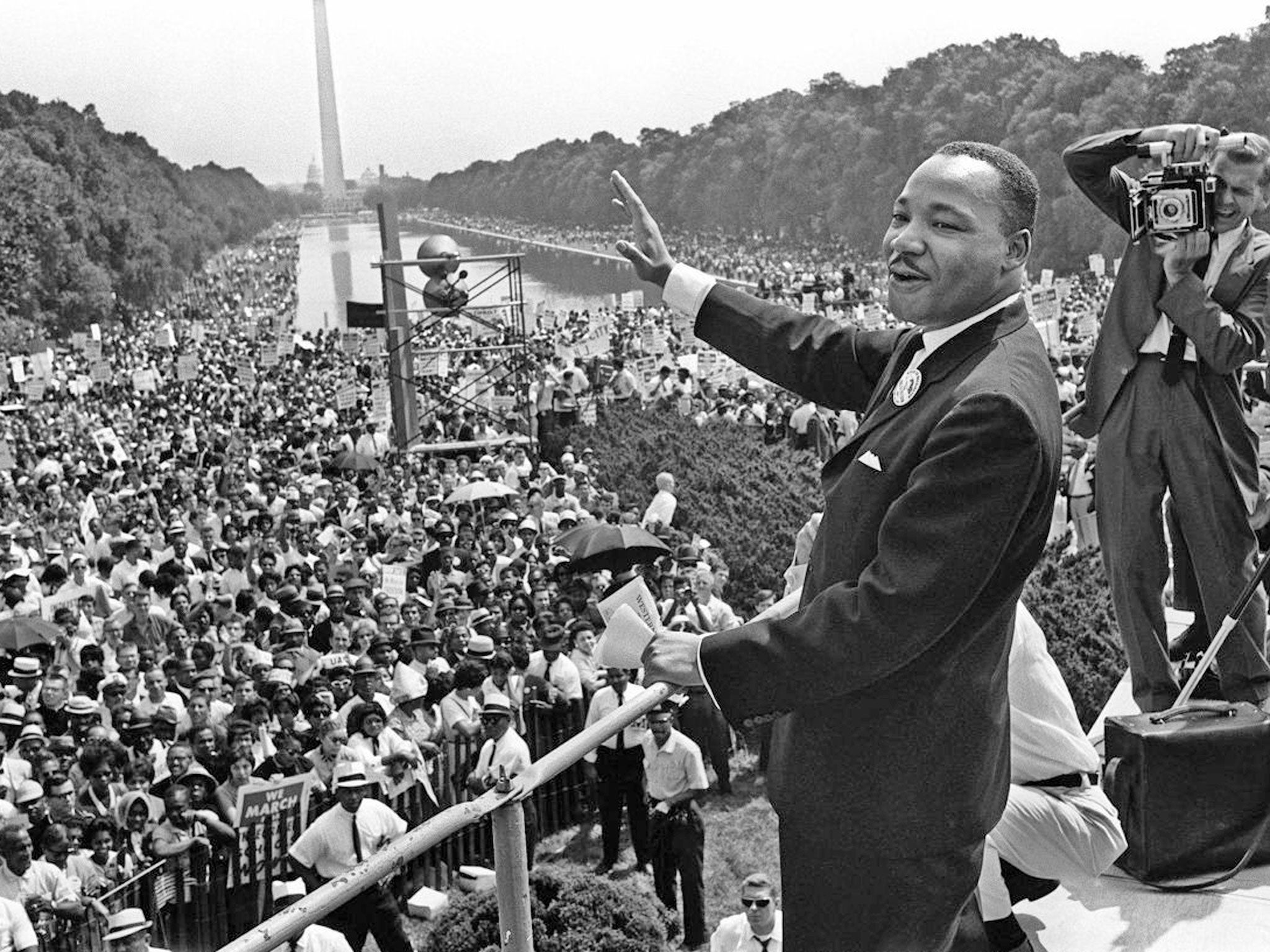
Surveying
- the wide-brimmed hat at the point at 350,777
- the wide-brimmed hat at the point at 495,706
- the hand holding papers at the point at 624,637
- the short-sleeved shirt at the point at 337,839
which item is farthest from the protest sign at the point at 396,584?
the hand holding papers at the point at 624,637

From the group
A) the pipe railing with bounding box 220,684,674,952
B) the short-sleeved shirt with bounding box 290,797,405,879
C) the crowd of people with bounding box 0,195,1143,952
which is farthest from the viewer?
the crowd of people with bounding box 0,195,1143,952

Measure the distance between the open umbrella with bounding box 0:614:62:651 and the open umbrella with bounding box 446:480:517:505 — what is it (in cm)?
609

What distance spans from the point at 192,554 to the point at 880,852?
14.2m

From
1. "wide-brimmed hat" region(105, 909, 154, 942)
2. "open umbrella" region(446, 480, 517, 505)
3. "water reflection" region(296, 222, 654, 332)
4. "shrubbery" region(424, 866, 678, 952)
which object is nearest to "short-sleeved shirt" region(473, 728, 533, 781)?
"shrubbery" region(424, 866, 678, 952)

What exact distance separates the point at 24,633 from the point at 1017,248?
11102 mm

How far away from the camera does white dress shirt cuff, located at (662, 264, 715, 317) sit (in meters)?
3.20

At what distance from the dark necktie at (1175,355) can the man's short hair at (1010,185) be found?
2.05m

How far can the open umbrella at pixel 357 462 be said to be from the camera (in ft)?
71.1

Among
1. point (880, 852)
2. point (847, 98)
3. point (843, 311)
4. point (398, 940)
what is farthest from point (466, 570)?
point (847, 98)

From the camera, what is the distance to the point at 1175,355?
4.68 meters

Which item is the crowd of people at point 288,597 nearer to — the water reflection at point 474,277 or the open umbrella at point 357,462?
the open umbrella at point 357,462

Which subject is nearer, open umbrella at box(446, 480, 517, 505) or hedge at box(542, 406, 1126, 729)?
hedge at box(542, 406, 1126, 729)

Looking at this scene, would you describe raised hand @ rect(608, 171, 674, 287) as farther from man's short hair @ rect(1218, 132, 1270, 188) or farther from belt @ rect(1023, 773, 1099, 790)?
man's short hair @ rect(1218, 132, 1270, 188)

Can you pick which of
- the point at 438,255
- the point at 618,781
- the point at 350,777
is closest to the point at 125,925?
the point at 350,777
